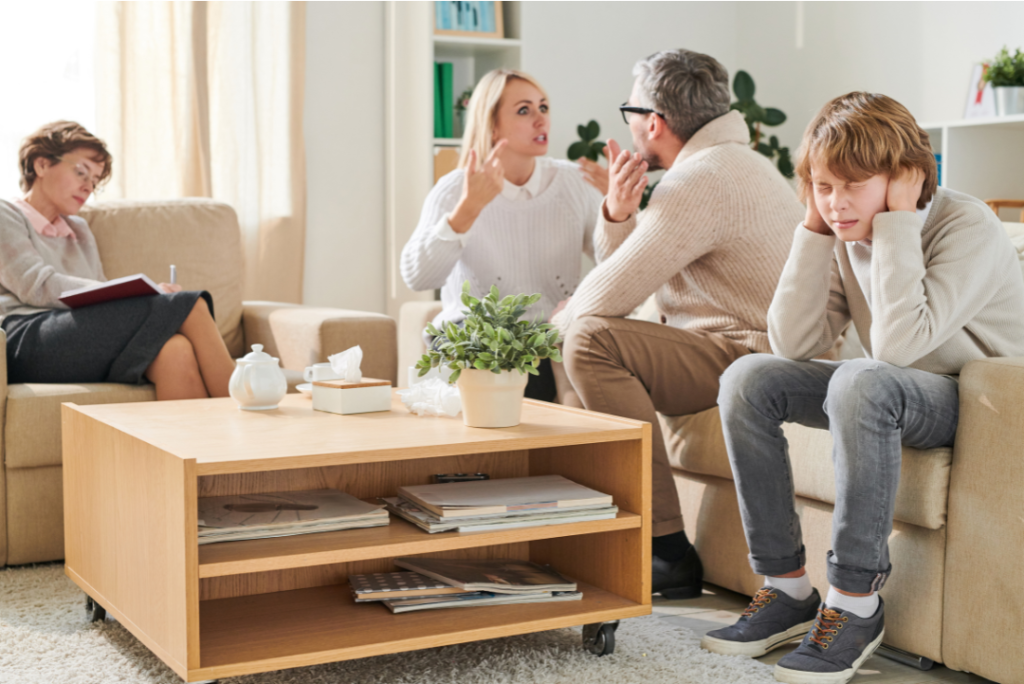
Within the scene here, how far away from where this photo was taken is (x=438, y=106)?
369 centimetres

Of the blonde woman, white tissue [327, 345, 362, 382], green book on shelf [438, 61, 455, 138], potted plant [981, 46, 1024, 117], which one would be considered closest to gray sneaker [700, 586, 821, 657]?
white tissue [327, 345, 362, 382]

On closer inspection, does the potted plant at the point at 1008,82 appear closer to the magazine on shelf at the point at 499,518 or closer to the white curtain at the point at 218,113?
the magazine on shelf at the point at 499,518

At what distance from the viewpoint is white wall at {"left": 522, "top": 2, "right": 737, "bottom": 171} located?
410 cm

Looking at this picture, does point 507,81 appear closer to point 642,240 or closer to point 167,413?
point 642,240

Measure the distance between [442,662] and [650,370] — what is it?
2.25ft

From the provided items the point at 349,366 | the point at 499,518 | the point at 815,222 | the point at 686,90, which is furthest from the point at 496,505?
the point at 686,90

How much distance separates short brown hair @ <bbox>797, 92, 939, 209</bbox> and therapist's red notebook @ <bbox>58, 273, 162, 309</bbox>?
4.86 ft

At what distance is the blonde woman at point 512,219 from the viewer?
2596 millimetres

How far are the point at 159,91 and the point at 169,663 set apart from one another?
8.43 feet

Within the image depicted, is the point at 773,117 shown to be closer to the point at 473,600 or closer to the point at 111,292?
the point at 111,292

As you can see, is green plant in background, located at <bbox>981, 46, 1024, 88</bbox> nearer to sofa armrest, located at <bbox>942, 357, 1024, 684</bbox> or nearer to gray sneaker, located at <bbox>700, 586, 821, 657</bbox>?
sofa armrest, located at <bbox>942, 357, 1024, 684</bbox>

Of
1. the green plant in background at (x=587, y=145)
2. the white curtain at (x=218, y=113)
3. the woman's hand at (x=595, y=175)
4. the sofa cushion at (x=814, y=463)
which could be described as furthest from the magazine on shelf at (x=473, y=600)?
the green plant in background at (x=587, y=145)

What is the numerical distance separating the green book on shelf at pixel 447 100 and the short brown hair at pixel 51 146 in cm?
135

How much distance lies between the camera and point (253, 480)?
1738mm
